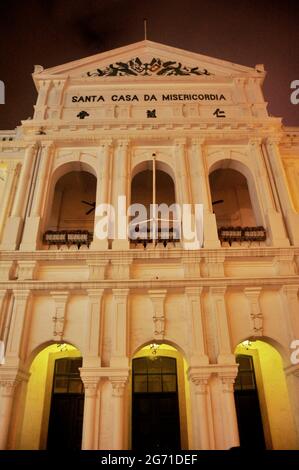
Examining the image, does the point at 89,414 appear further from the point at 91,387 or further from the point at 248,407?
the point at 248,407

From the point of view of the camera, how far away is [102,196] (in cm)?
1338

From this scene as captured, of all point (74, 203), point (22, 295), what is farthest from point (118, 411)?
point (74, 203)

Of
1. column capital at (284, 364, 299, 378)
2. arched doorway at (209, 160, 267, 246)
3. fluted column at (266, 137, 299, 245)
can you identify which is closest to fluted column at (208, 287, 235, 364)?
column capital at (284, 364, 299, 378)

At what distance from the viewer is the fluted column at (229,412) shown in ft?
30.8

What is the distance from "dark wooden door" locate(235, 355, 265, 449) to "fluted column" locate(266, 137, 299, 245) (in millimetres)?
4858

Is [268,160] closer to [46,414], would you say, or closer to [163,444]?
[163,444]

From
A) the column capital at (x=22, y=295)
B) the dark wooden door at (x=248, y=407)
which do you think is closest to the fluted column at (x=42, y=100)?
the column capital at (x=22, y=295)

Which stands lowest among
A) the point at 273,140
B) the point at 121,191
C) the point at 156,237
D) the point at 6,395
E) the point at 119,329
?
the point at 6,395

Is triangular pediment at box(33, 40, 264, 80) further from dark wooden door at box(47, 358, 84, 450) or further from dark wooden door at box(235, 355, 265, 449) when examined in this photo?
dark wooden door at box(235, 355, 265, 449)

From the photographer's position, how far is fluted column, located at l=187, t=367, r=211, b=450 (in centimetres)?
940

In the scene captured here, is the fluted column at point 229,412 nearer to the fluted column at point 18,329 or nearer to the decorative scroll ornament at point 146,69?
the fluted column at point 18,329

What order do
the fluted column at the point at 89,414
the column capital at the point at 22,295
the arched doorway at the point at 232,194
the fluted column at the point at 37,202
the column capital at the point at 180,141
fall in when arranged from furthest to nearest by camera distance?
the arched doorway at the point at 232,194
the column capital at the point at 180,141
the fluted column at the point at 37,202
the column capital at the point at 22,295
the fluted column at the point at 89,414

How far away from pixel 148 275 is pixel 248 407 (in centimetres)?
573

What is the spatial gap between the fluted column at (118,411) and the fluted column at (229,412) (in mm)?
2681
